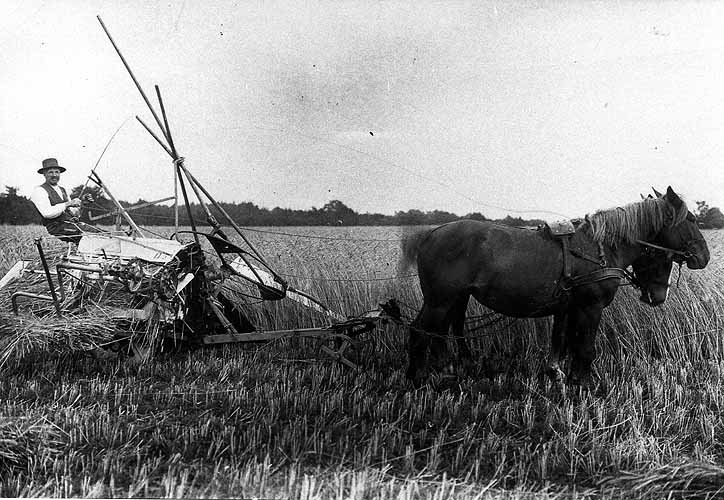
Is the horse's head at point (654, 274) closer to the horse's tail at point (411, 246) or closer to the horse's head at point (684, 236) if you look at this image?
the horse's head at point (684, 236)

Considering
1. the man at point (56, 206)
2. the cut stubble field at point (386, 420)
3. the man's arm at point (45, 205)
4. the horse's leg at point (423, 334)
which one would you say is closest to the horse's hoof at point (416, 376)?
the horse's leg at point (423, 334)

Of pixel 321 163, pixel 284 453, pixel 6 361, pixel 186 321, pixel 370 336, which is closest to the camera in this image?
pixel 284 453

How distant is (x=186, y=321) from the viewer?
530cm

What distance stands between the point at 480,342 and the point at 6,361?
188 inches

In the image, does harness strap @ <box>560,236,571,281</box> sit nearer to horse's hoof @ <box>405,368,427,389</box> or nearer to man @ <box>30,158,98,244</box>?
horse's hoof @ <box>405,368,427,389</box>

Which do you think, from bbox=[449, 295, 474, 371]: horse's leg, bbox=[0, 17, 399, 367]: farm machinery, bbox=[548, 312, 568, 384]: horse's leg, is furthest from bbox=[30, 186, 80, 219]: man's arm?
bbox=[548, 312, 568, 384]: horse's leg

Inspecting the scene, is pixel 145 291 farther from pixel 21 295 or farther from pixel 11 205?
pixel 11 205

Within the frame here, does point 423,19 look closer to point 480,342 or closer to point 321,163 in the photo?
point 321,163

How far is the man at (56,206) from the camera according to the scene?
535 centimetres

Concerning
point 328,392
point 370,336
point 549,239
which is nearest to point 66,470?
point 328,392

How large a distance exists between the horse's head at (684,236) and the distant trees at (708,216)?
0.50m

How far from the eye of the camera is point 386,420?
3.89 meters

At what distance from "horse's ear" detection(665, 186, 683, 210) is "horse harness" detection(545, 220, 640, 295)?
668 mm

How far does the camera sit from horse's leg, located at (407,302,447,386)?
474 centimetres
